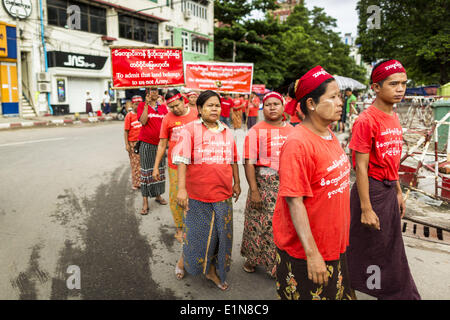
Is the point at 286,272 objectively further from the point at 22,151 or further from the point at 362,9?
the point at 362,9


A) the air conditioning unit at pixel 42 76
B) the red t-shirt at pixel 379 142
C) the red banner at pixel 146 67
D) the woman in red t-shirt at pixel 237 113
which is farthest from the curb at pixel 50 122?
the red t-shirt at pixel 379 142

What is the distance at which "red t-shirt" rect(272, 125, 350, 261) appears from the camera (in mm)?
1932

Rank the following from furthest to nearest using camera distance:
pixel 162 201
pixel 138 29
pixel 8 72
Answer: pixel 138 29
pixel 8 72
pixel 162 201

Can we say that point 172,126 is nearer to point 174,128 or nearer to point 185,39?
point 174,128

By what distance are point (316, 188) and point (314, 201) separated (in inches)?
3.0

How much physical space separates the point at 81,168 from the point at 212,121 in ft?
18.7

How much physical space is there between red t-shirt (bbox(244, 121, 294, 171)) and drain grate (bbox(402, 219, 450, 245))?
7.27 feet

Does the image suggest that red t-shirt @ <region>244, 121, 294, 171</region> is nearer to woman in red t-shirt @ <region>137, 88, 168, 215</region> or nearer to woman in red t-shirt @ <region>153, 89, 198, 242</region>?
woman in red t-shirt @ <region>153, 89, 198, 242</region>

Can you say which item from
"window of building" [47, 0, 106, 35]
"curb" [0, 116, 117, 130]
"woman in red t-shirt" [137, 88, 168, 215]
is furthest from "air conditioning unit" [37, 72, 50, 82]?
"woman in red t-shirt" [137, 88, 168, 215]

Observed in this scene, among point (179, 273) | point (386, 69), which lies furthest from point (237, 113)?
point (386, 69)

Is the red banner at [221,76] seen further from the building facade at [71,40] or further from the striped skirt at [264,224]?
the building facade at [71,40]

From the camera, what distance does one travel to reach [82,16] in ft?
72.5

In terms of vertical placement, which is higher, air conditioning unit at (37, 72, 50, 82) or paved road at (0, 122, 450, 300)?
air conditioning unit at (37, 72, 50, 82)
